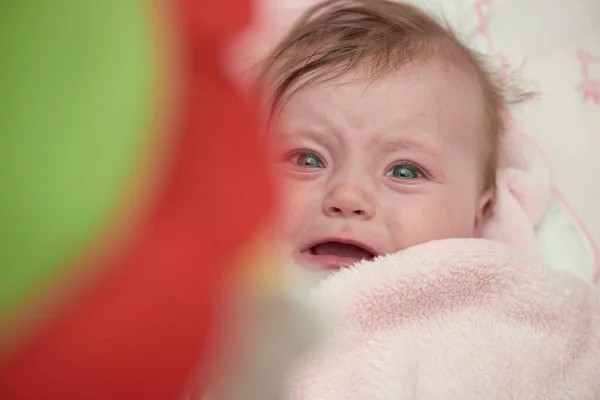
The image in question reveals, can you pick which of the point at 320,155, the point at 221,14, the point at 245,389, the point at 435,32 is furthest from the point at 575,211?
the point at 221,14

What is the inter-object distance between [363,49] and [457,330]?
41 cm

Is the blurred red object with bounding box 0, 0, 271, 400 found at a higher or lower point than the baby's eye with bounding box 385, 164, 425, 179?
lower

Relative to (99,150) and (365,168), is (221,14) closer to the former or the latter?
(99,150)

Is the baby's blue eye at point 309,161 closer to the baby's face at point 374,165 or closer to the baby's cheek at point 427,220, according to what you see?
the baby's face at point 374,165

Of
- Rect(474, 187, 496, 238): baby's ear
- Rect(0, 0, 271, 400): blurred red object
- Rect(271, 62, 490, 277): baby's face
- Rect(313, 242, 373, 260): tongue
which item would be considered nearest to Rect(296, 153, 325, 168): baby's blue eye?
Rect(271, 62, 490, 277): baby's face

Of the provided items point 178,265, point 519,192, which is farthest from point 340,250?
point 178,265

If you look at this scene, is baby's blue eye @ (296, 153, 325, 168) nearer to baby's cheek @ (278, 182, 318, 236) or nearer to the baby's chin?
baby's cheek @ (278, 182, 318, 236)

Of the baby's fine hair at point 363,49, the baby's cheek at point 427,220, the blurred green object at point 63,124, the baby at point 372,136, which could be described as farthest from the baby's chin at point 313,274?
the blurred green object at point 63,124

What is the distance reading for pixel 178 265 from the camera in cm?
33

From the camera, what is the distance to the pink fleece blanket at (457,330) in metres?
0.71

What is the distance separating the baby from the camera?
87 cm

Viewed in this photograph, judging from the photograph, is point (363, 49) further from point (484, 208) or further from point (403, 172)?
point (484, 208)

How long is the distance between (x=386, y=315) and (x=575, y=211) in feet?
1.89

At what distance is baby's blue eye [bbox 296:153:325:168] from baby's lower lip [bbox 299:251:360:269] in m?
0.12
